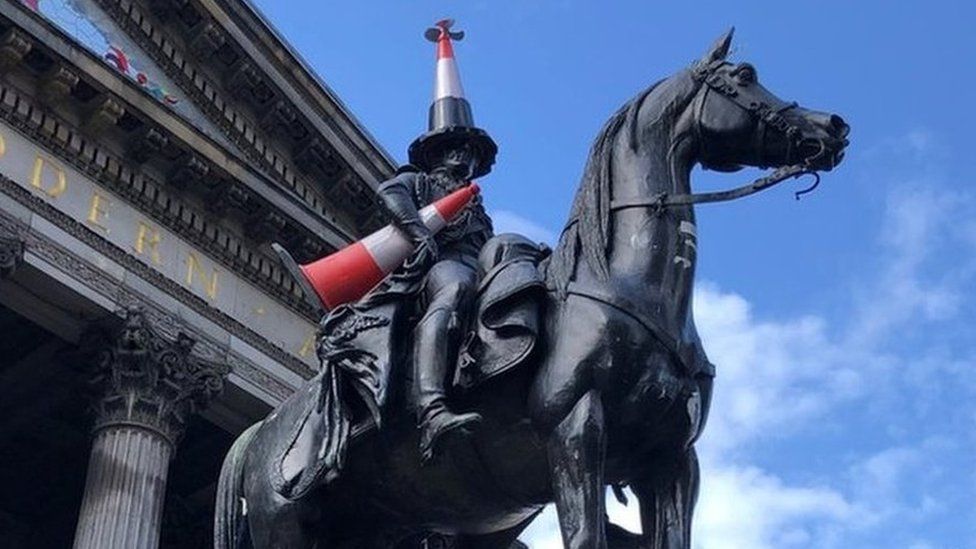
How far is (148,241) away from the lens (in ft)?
63.2

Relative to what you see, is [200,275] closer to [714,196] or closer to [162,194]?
[162,194]

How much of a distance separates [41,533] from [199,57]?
306 inches

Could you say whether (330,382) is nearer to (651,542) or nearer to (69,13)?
(651,542)

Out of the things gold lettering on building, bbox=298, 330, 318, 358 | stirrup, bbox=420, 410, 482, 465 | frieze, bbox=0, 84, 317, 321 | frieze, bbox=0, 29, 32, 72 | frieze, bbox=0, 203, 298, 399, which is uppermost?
frieze, bbox=0, 29, 32, 72

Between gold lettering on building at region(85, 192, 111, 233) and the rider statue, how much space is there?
1232 centimetres

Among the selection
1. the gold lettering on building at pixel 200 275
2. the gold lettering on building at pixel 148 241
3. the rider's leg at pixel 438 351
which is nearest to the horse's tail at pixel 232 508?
the rider's leg at pixel 438 351

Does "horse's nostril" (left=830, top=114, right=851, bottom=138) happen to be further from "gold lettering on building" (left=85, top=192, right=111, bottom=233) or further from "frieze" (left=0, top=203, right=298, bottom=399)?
"gold lettering on building" (left=85, top=192, right=111, bottom=233)

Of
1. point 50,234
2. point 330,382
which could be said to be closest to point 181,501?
point 50,234

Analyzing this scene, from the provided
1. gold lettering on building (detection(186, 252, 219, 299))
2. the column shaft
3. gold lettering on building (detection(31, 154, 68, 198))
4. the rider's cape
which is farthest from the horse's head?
gold lettering on building (detection(186, 252, 219, 299))

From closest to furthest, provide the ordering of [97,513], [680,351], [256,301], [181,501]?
1. [680,351]
2. [97,513]
3. [256,301]
4. [181,501]

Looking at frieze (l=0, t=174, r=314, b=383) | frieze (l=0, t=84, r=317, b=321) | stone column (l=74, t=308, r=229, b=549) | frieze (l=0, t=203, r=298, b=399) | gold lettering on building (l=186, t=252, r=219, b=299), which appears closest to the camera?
stone column (l=74, t=308, r=229, b=549)

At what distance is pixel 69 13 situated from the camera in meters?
20.7

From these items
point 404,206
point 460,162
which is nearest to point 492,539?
point 404,206

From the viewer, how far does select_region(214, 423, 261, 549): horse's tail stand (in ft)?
17.7
